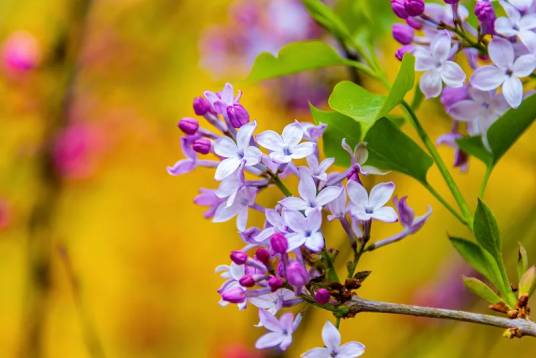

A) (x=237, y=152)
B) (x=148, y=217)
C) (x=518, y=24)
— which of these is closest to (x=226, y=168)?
(x=237, y=152)

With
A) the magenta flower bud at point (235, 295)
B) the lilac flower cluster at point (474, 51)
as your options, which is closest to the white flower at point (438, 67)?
the lilac flower cluster at point (474, 51)

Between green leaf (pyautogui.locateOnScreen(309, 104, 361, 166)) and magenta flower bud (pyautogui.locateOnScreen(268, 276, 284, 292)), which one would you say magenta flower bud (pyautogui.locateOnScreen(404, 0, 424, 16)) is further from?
magenta flower bud (pyautogui.locateOnScreen(268, 276, 284, 292))

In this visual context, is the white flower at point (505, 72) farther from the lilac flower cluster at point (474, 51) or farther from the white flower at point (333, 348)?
the white flower at point (333, 348)

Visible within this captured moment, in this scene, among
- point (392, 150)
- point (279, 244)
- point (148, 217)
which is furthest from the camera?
point (148, 217)

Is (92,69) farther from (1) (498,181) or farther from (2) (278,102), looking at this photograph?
(1) (498,181)

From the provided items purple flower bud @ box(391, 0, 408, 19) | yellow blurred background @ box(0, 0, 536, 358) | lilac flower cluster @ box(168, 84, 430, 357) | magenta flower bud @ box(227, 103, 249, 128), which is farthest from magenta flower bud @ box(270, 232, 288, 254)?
yellow blurred background @ box(0, 0, 536, 358)

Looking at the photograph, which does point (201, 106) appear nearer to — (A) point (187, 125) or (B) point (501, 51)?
(A) point (187, 125)
